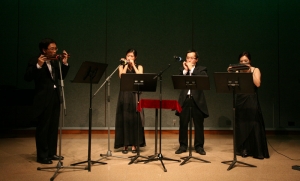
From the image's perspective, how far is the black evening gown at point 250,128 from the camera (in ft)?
15.1

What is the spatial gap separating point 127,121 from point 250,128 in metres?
2.01

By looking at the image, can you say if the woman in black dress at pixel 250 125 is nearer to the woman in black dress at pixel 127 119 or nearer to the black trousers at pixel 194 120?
the black trousers at pixel 194 120

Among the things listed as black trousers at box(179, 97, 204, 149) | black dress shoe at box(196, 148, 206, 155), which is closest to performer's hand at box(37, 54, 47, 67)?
black trousers at box(179, 97, 204, 149)

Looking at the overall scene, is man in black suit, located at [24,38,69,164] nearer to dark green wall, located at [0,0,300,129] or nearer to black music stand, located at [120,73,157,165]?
black music stand, located at [120,73,157,165]

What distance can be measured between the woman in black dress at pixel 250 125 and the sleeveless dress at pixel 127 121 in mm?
1636

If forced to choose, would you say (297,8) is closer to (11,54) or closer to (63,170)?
(63,170)

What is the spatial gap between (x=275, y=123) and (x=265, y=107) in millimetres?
456

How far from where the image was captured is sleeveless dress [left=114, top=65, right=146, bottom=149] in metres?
4.98

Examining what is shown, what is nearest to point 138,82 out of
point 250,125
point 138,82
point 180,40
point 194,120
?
point 138,82

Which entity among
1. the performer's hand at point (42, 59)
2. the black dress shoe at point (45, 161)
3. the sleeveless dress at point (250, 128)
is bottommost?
the black dress shoe at point (45, 161)

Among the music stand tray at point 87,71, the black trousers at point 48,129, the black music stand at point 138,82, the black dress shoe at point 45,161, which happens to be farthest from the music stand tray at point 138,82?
the black dress shoe at point 45,161

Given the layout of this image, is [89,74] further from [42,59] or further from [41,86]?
[41,86]

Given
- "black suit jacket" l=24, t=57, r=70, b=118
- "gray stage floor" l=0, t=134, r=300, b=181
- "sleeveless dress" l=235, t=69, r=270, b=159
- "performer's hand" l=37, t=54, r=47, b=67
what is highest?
"performer's hand" l=37, t=54, r=47, b=67

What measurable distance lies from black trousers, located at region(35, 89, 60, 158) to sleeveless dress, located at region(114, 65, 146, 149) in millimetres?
1112
